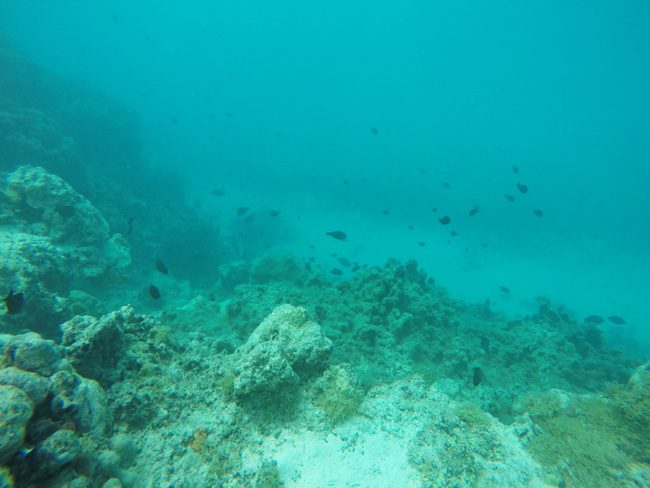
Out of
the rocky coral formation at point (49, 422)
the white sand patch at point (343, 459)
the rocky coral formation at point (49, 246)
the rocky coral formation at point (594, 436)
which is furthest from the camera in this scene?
the rocky coral formation at point (49, 246)

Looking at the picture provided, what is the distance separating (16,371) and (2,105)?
28.2 m

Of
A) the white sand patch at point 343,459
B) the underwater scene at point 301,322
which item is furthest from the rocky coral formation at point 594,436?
the white sand patch at point 343,459

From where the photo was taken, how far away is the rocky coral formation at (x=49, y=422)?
2.39m

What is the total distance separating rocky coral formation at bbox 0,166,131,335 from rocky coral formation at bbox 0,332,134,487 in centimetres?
622

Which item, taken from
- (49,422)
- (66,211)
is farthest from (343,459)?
(66,211)

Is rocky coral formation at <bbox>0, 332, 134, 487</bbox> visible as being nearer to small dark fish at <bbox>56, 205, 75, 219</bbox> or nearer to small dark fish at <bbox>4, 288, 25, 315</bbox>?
small dark fish at <bbox>4, 288, 25, 315</bbox>

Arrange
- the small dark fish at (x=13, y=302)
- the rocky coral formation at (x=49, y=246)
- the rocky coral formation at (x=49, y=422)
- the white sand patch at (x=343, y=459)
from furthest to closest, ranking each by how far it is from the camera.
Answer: the rocky coral formation at (x=49, y=246)
the small dark fish at (x=13, y=302)
the white sand patch at (x=343, y=459)
the rocky coral formation at (x=49, y=422)

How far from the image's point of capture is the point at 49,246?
10117mm

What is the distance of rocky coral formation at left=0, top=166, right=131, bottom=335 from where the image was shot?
8523 mm

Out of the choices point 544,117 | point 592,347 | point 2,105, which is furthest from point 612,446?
point 544,117

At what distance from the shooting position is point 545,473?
459cm

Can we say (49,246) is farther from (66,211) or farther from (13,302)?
(13,302)

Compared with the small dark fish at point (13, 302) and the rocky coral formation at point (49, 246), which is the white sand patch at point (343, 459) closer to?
the small dark fish at point (13, 302)

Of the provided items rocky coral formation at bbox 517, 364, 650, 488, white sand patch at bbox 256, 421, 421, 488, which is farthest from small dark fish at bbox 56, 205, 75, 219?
rocky coral formation at bbox 517, 364, 650, 488
